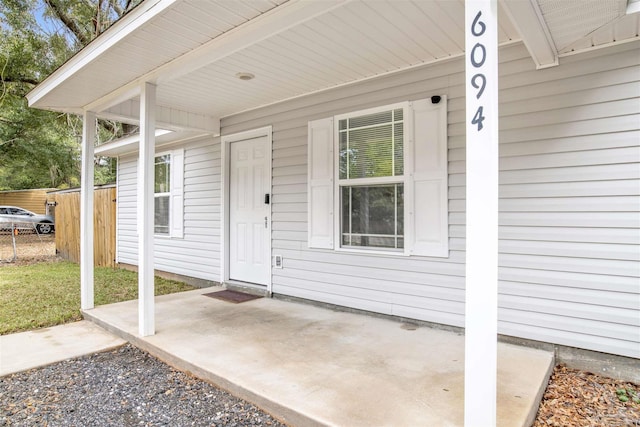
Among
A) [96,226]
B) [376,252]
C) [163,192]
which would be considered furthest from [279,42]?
[96,226]

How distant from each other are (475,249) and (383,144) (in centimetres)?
221

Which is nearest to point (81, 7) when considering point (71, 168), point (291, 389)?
point (71, 168)

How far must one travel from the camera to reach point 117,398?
2369 millimetres

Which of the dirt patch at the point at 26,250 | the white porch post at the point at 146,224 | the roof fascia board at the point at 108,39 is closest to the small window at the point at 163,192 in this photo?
the roof fascia board at the point at 108,39

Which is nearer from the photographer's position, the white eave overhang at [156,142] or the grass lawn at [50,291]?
the grass lawn at [50,291]

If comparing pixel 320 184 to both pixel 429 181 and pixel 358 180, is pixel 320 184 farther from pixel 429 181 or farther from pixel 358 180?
pixel 429 181

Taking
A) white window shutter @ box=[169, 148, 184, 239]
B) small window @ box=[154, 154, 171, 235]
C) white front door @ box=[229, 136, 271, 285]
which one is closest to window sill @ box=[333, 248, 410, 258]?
white front door @ box=[229, 136, 271, 285]

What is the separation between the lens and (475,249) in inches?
64.2

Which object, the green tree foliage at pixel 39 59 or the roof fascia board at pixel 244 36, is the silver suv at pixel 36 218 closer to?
the green tree foliage at pixel 39 59

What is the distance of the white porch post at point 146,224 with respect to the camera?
10.6ft

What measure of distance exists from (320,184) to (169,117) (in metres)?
2.21

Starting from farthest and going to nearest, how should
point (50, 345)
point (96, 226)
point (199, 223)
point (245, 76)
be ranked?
point (96, 226) < point (199, 223) < point (245, 76) < point (50, 345)

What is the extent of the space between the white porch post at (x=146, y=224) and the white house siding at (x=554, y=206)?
83.9 inches

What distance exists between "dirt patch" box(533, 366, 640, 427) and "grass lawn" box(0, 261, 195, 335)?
14.4ft
